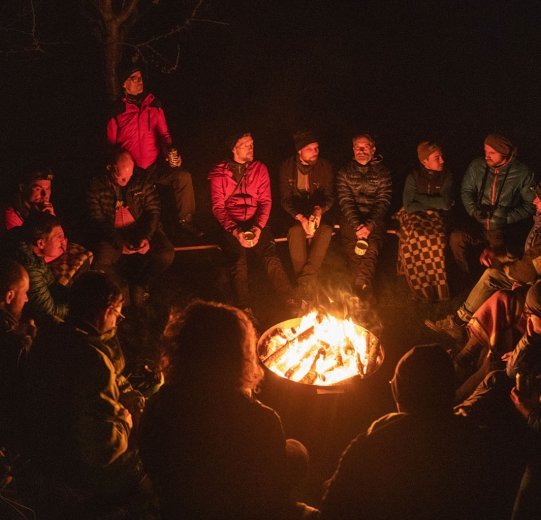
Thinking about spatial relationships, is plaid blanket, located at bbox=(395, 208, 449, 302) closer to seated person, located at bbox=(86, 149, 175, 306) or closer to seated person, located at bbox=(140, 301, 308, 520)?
seated person, located at bbox=(86, 149, 175, 306)

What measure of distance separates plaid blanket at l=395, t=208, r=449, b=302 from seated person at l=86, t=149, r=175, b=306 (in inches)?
122

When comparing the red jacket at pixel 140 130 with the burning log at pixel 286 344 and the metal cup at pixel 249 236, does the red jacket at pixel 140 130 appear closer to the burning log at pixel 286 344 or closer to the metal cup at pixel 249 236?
the metal cup at pixel 249 236

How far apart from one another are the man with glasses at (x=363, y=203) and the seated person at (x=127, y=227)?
2.47 m

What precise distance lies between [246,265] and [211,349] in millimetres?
4107

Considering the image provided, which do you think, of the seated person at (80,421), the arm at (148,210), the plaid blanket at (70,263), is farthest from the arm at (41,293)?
the seated person at (80,421)

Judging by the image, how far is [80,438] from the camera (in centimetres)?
320

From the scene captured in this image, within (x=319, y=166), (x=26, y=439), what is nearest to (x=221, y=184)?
(x=319, y=166)

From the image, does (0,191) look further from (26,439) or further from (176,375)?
(176,375)

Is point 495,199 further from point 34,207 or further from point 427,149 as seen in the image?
point 34,207

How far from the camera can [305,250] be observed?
7.08m

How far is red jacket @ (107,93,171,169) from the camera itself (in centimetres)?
743

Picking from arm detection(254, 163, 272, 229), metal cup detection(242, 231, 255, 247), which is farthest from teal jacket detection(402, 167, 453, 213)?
metal cup detection(242, 231, 255, 247)

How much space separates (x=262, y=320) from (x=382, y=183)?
2.56 metres

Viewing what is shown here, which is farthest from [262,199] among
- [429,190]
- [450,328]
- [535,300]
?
[535,300]
